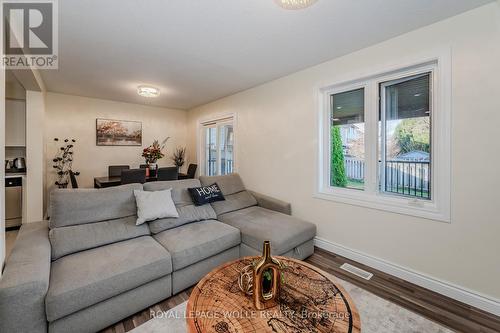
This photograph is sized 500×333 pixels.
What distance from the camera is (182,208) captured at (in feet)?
9.50

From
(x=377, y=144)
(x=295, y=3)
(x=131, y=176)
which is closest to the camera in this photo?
(x=295, y=3)

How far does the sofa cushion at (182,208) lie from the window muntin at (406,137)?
2.24 metres

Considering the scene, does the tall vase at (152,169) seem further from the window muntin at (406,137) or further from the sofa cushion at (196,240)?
the window muntin at (406,137)

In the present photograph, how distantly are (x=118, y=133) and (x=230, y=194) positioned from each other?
336cm

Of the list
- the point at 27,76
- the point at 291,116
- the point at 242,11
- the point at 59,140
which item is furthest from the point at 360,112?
the point at 59,140

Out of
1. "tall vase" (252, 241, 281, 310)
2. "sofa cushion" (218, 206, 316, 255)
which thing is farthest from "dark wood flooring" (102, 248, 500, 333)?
"tall vase" (252, 241, 281, 310)

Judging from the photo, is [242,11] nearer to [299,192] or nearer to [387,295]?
[299,192]

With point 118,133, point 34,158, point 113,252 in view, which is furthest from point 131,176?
point 118,133

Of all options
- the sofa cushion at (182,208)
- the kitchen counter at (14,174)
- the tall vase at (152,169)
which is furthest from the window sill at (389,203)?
the kitchen counter at (14,174)

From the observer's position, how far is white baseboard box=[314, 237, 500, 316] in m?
1.90

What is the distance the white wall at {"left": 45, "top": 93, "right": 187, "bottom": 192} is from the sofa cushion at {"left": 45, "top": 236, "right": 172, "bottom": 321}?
11.8 feet

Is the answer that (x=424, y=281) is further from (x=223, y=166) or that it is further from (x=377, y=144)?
(x=223, y=166)

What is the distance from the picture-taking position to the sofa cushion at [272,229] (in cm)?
248

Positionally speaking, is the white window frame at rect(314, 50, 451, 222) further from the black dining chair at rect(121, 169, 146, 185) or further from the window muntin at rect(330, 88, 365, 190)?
the black dining chair at rect(121, 169, 146, 185)
